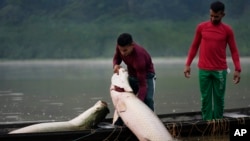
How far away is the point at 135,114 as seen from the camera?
20.8ft

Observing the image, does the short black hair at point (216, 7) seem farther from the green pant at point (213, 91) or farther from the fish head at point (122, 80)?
the fish head at point (122, 80)

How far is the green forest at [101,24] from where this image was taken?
10081 centimetres

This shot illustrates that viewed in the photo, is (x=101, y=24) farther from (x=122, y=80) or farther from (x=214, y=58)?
(x=122, y=80)

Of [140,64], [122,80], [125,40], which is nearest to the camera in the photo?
[125,40]

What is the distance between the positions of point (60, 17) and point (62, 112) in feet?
320

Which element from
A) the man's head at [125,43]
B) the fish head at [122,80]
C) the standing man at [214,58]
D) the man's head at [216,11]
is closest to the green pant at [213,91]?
the standing man at [214,58]

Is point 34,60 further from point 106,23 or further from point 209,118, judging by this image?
point 209,118

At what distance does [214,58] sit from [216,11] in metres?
0.59

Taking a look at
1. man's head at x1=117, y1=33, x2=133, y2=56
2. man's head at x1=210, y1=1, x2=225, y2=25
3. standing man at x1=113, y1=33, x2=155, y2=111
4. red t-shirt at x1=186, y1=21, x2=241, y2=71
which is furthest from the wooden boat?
man's head at x1=210, y1=1, x2=225, y2=25

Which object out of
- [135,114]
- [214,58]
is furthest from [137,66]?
[214,58]

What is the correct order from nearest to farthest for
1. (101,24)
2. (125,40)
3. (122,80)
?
Result: 1. (125,40)
2. (122,80)
3. (101,24)

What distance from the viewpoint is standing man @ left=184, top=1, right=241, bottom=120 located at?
7273 mm

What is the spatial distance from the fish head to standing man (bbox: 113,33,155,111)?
9 cm

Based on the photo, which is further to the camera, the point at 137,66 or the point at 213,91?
the point at 213,91
